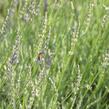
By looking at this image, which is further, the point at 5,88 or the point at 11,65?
the point at 5,88

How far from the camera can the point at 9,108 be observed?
163cm

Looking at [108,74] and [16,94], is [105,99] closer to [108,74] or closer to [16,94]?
[108,74]

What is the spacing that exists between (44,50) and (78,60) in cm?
55

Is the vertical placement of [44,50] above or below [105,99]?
above

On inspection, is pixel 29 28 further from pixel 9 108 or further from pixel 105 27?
pixel 9 108

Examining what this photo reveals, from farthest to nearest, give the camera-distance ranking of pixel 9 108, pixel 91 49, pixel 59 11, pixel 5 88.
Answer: pixel 59 11 → pixel 91 49 → pixel 5 88 → pixel 9 108

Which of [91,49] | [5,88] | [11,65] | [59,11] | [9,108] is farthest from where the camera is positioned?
[59,11]

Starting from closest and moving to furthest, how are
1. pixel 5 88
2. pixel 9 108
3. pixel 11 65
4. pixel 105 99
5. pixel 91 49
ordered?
pixel 11 65 → pixel 9 108 → pixel 5 88 → pixel 105 99 → pixel 91 49

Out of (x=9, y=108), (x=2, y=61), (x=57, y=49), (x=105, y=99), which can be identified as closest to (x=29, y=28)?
(x=57, y=49)

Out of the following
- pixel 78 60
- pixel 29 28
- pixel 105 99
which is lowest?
pixel 105 99

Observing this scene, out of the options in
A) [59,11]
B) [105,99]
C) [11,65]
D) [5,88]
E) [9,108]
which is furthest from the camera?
[59,11]

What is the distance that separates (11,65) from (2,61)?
41 cm

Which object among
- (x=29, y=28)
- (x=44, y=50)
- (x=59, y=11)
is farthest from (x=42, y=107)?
(x=59, y=11)

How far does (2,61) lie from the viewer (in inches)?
75.6
